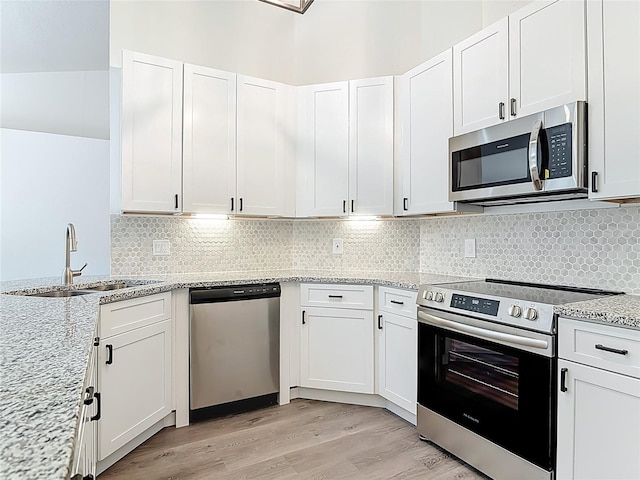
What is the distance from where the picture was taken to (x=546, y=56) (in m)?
2.07

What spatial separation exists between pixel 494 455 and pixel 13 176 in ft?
14.2

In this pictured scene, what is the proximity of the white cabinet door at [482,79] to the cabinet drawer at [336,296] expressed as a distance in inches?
47.9

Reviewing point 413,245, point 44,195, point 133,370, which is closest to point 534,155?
point 413,245

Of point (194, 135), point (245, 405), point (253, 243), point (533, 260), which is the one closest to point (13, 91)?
point (194, 135)

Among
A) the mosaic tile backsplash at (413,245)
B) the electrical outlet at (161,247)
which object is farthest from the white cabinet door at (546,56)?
the electrical outlet at (161,247)

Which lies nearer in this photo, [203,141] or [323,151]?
[203,141]

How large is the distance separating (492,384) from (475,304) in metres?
0.39

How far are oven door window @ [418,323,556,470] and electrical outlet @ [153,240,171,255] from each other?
1.92 meters

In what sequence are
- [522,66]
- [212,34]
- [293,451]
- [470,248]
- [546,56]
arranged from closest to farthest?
[546,56] < [522,66] < [293,451] < [470,248] < [212,34]

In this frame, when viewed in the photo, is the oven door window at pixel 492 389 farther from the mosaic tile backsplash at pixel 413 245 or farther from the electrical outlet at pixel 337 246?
the electrical outlet at pixel 337 246

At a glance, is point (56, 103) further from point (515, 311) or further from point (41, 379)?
point (515, 311)

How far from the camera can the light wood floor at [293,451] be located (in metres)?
2.12

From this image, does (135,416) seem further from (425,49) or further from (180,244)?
(425,49)

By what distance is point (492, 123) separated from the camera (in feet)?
7.75
